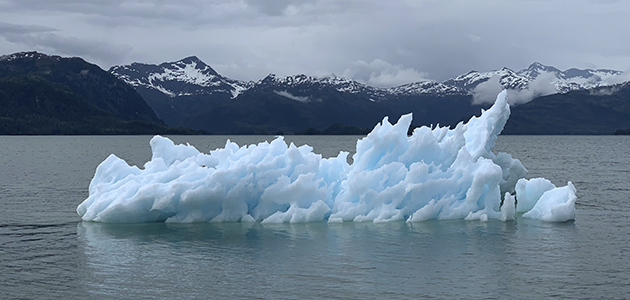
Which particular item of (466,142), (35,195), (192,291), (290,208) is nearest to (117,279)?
(192,291)

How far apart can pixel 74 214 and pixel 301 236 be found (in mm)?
13534

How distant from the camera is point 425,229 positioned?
26.7 m

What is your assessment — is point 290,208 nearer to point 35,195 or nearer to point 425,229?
point 425,229

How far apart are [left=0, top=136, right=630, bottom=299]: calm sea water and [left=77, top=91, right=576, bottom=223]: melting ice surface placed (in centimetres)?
88

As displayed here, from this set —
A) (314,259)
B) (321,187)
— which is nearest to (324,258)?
(314,259)

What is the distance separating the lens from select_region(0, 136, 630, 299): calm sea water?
17.1 m

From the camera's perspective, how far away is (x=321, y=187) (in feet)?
95.7

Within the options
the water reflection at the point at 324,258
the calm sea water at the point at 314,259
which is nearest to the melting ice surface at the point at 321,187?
the water reflection at the point at 324,258

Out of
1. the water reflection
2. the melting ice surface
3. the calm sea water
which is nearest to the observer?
the calm sea water

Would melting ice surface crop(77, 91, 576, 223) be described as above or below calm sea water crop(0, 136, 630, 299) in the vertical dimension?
above

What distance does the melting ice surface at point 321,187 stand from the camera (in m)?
27.7

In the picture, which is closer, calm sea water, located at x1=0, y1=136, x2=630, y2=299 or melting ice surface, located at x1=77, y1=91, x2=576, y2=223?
calm sea water, located at x1=0, y1=136, x2=630, y2=299

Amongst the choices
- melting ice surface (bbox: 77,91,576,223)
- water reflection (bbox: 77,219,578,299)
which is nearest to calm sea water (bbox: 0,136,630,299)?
water reflection (bbox: 77,219,578,299)

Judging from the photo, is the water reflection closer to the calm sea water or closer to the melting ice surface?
the calm sea water
